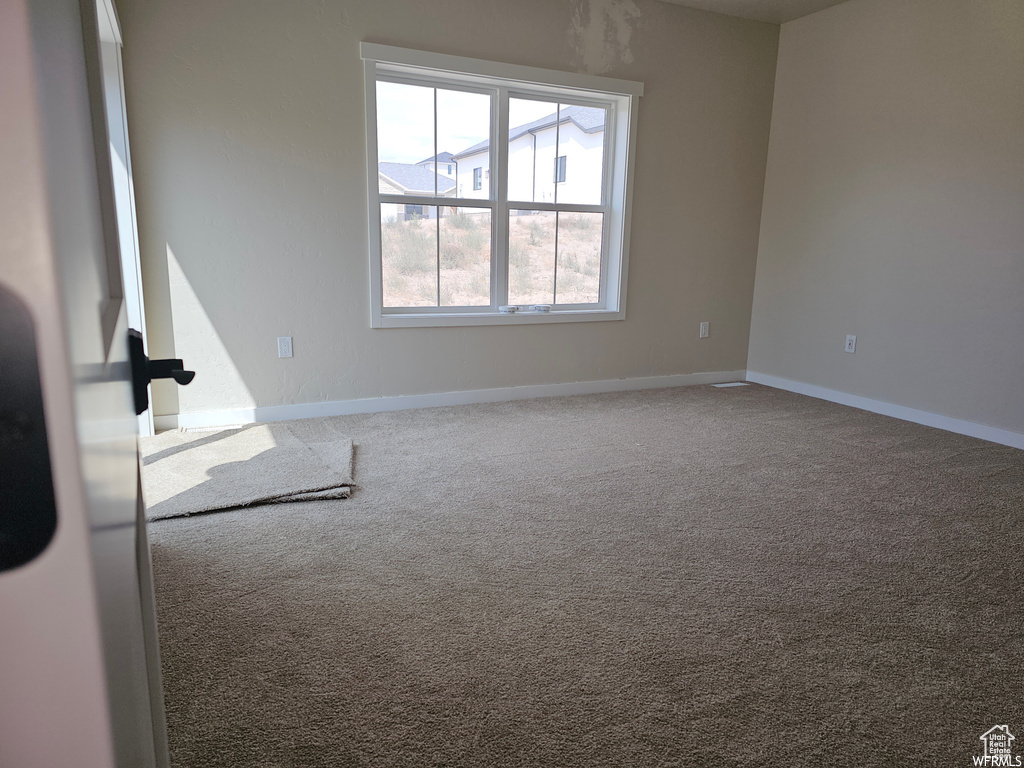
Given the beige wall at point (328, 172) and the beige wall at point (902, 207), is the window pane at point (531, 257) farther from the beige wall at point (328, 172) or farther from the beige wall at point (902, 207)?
the beige wall at point (902, 207)

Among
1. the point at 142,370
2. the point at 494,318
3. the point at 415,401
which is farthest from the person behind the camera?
the point at 494,318

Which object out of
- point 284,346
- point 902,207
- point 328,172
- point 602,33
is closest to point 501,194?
point 328,172

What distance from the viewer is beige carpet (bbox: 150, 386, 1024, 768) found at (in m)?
1.37

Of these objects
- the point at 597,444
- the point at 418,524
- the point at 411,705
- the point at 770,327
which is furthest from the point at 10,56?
the point at 770,327

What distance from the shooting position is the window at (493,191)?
3750mm

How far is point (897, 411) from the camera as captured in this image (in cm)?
406

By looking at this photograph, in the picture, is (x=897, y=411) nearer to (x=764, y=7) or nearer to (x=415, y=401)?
(x=764, y=7)

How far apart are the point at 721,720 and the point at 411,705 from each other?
0.68 metres

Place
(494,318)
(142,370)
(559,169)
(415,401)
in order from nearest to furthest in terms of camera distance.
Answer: (142,370) → (415,401) → (494,318) → (559,169)

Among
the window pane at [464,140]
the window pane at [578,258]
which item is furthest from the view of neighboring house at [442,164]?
the window pane at [578,258]

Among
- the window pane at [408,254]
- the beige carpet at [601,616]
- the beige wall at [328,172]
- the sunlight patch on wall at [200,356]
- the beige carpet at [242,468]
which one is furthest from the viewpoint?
the window pane at [408,254]

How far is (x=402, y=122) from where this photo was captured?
3.75 meters

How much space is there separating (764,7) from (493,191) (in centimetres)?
223

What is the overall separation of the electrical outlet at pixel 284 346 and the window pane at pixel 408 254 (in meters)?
0.61
